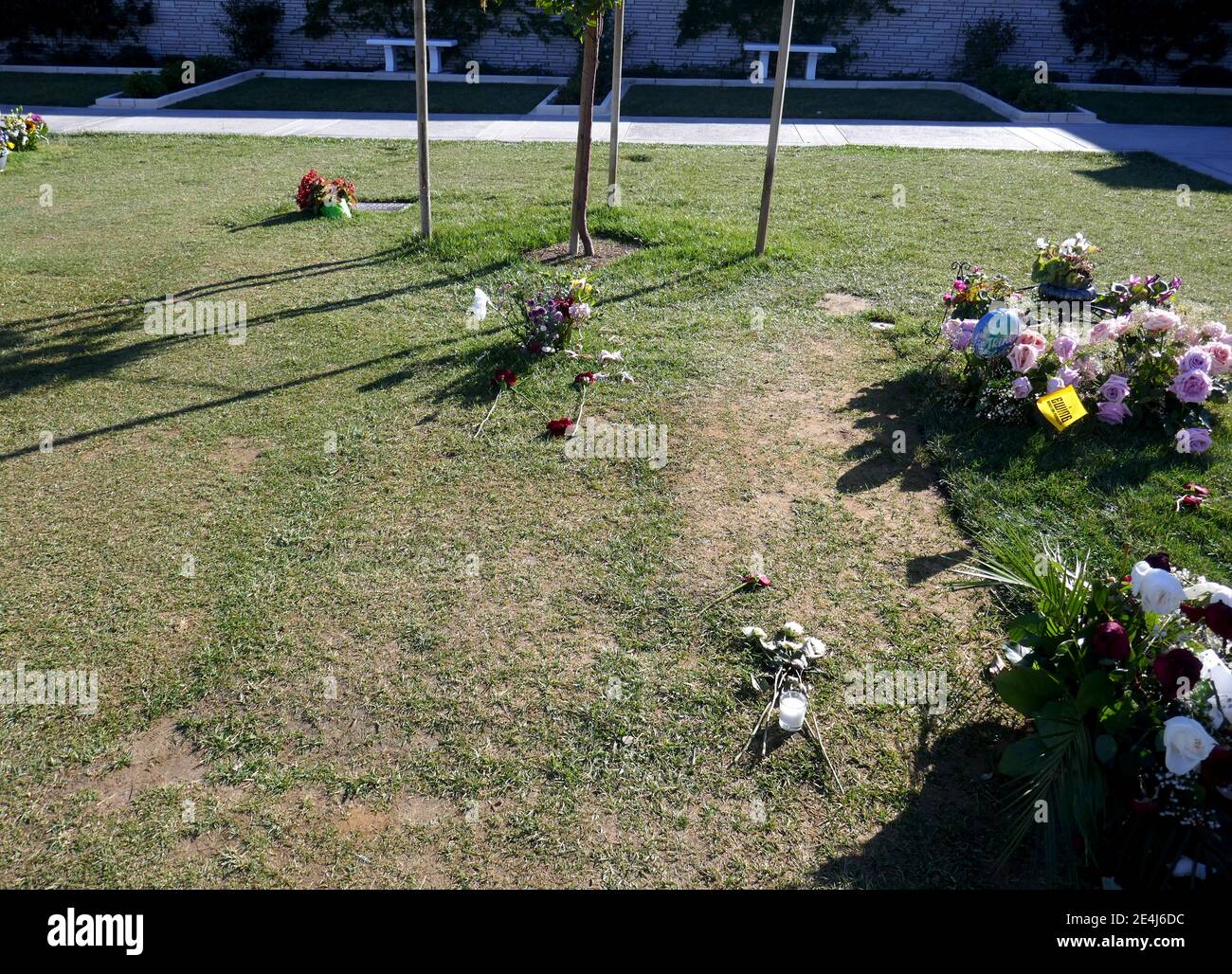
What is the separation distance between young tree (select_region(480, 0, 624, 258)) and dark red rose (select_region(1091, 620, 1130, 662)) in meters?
Answer: 5.38

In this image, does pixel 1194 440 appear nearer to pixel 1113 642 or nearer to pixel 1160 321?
→ pixel 1160 321

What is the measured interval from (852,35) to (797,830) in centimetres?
2093

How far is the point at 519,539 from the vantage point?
4.14 meters

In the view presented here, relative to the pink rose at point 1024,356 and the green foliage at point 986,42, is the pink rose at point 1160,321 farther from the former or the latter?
the green foliage at point 986,42

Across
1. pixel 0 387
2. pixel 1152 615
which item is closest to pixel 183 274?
pixel 0 387

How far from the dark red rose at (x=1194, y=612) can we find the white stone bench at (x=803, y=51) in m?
18.4

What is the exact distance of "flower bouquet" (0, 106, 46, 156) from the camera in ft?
39.5

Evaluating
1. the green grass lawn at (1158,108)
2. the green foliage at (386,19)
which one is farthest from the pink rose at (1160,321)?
the green foliage at (386,19)

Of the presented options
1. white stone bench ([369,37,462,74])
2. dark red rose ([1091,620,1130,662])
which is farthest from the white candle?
white stone bench ([369,37,462,74])

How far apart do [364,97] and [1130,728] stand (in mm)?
17633

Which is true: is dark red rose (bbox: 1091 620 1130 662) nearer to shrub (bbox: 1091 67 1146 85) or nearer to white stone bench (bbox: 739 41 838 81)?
white stone bench (bbox: 739 41 838 81)

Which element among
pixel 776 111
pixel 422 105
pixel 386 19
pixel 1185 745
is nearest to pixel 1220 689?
pixel 1185 745

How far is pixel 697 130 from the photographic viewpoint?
14.2 m

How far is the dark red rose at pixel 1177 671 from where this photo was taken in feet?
8.02
